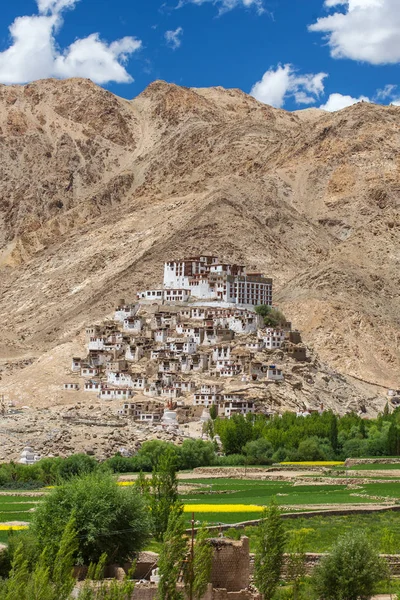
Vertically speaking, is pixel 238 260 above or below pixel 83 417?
above

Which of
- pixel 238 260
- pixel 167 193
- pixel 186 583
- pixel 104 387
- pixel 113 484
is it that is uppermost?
A: pixel 167 193

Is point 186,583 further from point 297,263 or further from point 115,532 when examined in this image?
point 297,263

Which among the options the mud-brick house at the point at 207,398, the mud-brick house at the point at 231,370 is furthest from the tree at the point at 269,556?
the mud-brick house at the point at 231,370

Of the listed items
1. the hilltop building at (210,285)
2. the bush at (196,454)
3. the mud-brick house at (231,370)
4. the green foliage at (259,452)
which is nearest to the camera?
the bush at (196,454)

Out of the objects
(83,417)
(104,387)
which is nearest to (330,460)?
(83,417)

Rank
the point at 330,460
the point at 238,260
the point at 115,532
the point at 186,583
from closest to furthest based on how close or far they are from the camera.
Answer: the point at 186,583 < the point at 115,532 < the point at 330,460 < the point at 238,260

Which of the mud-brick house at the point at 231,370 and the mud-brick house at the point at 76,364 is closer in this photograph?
the mud-brick house at the point at 231,370

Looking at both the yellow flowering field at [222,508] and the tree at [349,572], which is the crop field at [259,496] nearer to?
the yellow flowering field at [222,508]
